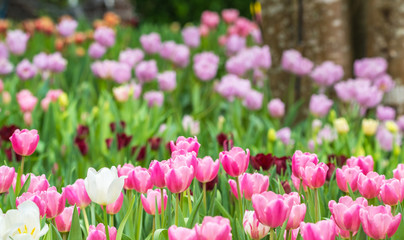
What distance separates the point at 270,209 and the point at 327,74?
224 centimetres

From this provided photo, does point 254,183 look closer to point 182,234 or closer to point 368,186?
point 368,186

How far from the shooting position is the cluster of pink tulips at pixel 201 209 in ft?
3.26

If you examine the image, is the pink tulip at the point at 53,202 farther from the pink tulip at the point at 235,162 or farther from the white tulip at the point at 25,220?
the pink tulip at the point at 235,162

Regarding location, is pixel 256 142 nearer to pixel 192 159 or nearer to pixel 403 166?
pixel 403 166

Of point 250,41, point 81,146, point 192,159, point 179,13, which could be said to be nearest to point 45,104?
point 81,146

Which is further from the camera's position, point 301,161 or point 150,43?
point 150,43

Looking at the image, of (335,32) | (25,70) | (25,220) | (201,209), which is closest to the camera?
(25,220)

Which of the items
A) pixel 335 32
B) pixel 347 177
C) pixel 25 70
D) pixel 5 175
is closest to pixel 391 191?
pixel 347 177

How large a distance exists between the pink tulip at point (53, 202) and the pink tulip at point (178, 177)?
0.76 feet

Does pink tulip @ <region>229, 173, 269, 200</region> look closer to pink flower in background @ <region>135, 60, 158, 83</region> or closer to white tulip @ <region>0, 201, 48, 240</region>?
white tulip @ <region>0, 201, 48, 240</region>

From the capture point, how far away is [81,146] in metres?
2.17

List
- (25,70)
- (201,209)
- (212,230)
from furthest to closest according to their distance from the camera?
(25,70), (201,209), (212,230)

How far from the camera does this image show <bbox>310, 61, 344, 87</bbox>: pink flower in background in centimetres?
311

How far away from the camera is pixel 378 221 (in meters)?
1.02
